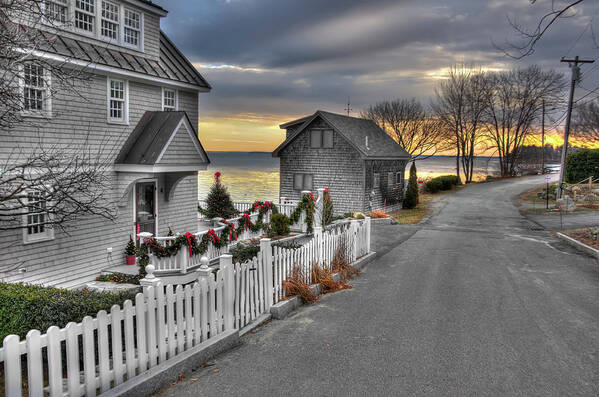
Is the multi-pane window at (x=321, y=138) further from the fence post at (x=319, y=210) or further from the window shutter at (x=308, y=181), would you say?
the fence post at (x=319, y=210)

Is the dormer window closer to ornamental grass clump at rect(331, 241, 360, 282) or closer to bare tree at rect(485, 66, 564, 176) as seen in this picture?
ornamental grass clump at rect(331, 241, 360, 282)

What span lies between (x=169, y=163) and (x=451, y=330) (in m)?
10.6

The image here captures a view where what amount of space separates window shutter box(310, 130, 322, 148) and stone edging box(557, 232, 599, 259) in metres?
16.1

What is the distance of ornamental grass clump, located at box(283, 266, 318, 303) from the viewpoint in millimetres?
9078

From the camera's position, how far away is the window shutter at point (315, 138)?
101ft

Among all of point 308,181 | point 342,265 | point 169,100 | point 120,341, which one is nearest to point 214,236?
point 342,265

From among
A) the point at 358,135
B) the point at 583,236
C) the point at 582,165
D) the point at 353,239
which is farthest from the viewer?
the point at 582,165

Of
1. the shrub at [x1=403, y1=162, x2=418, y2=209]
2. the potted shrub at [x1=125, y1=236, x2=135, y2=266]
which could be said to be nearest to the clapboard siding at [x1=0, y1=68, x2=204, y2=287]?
the potted shrub at [x1=125, y1=236, x2=135, y2=266]

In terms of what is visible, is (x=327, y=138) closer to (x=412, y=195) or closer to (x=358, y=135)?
(x=358, y=135)

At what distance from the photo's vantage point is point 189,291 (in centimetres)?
603

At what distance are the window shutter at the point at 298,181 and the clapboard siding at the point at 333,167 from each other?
261 millimetres

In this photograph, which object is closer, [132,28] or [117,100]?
[117,100]

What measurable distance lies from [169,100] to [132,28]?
284 cm

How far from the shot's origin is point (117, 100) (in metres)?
14.8
